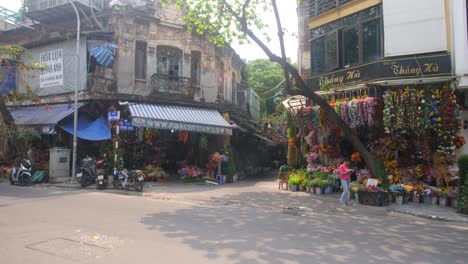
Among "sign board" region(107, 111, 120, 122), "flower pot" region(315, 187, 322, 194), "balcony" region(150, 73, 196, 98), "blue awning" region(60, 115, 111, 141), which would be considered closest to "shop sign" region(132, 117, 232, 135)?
"sign board" region(107, 111, 120, 122)

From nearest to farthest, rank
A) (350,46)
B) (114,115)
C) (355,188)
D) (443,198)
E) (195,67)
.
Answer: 1. (443,198)
2. (355,188)
3. (350,46)
4. (114,115)
5. (195,67)

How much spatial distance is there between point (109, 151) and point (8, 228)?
984 cm

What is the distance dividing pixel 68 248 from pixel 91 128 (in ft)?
42.0

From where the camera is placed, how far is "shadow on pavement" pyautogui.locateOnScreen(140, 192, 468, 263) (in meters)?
5.50

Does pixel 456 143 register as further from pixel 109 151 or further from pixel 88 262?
pixel 109 151

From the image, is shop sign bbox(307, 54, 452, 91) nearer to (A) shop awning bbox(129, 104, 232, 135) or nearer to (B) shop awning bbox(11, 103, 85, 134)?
(A) shop awning bbox(129, 104, 232, 135)

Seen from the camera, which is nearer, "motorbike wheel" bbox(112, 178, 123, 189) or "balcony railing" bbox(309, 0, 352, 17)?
"motorbike wheel" bbox(112, 178, 123, 189)

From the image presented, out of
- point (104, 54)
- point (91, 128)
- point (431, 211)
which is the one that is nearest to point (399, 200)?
point (431, 211)

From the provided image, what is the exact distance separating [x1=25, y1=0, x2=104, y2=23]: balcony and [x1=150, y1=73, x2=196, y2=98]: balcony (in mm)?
4755

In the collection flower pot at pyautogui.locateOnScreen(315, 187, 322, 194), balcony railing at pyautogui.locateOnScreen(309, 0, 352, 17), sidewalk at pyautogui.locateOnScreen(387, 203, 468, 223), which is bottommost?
sidewalk at pyautogui.locateOnScreen(387, 203, 468, 223)

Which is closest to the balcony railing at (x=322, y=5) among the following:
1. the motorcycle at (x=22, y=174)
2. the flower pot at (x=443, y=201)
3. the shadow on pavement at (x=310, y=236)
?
the flower pot at (x=443, y=201)

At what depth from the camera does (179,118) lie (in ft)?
58.8

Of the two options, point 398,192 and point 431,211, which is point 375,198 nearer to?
point 398,192

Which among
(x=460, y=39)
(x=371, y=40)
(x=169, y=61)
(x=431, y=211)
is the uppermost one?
(x=169, y=61)
